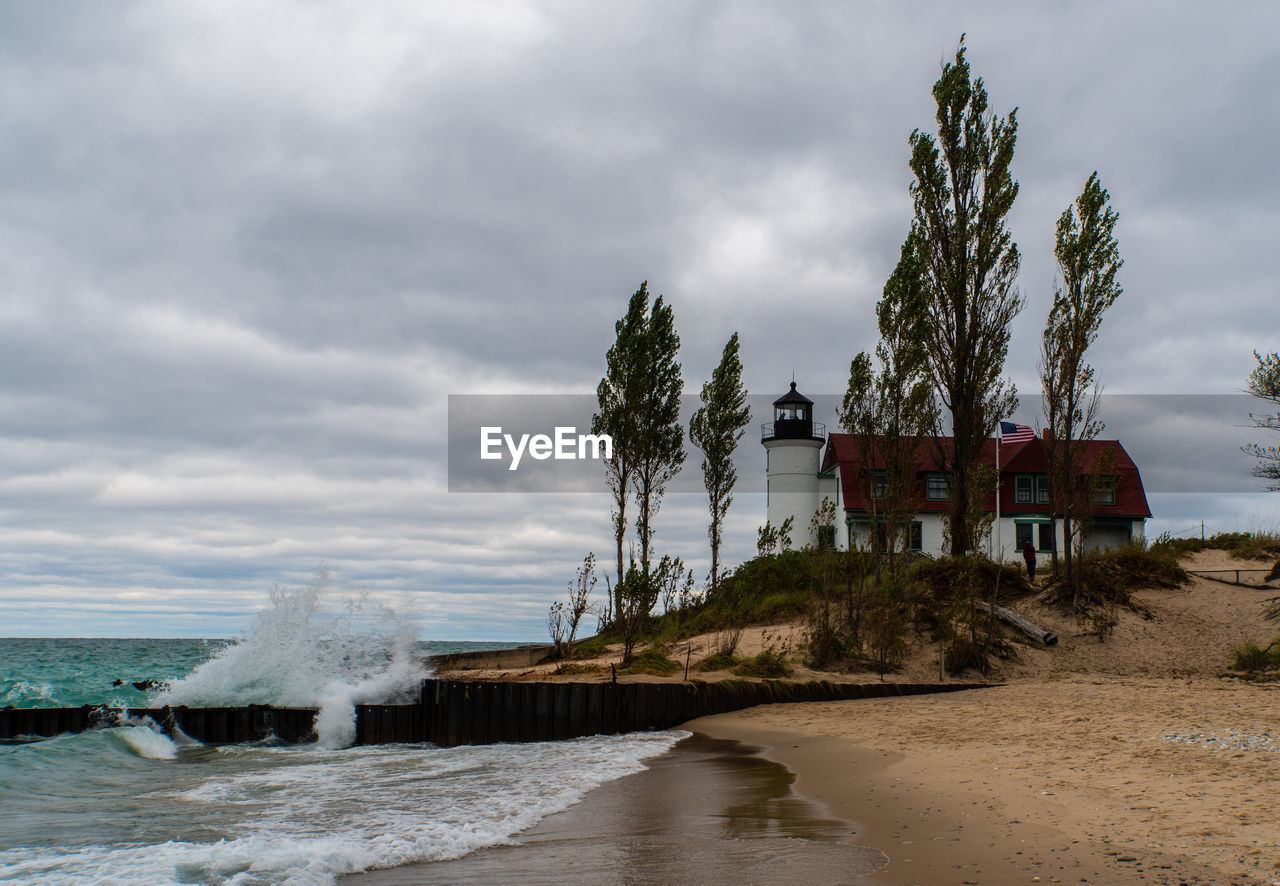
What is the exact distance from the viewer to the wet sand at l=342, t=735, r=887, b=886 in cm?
599

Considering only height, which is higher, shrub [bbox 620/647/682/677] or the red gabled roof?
the red gabled roof

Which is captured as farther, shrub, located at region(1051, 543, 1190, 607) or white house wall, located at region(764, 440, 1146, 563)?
white house wall, located at region(764, 440, 1146, 563)

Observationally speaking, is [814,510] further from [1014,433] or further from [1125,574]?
[1125,574]

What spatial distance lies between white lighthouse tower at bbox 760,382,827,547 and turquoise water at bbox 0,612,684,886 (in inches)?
890

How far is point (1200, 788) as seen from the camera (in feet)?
23.6

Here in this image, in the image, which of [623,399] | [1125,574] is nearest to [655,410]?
[623,399]

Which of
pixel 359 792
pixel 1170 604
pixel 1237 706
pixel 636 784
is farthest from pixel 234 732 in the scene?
pixel 1170 604

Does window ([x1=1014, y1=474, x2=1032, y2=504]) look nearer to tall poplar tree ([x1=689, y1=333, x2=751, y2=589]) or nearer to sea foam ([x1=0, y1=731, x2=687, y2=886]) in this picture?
→ tall poplar tree ([x1=689, y1=333, x2=751, y2=589])

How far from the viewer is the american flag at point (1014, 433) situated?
3078 cm

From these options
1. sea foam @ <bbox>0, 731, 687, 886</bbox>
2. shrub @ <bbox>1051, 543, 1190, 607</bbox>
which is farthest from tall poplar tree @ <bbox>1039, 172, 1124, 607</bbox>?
sea foam @ <bbox>0, 731, 687, 886</bbox>

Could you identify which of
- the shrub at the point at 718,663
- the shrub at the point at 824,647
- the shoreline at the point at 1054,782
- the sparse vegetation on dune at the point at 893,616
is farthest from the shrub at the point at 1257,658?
the shrub at the point at 718,663

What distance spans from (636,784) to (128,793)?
664 cm

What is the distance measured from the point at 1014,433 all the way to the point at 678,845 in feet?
91.1

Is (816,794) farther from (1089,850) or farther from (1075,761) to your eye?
(1089,850)
